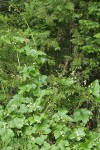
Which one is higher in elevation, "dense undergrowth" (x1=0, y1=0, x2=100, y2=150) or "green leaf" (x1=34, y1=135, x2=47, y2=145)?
"dense undergrowth" (x1=0, y1=0, x2=100, y2=150)

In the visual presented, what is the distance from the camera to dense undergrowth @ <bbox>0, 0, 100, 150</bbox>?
3.51 meters

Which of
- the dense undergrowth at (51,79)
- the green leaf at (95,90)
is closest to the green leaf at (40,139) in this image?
the dense undergrowth at (51,79)

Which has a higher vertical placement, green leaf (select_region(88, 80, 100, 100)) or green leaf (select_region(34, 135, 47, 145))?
green leaf (select_region(88, 80, 100, 100))

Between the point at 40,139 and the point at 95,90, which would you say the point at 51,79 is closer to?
the point at 95,90

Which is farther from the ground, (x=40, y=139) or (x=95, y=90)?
(x=95, y=90)

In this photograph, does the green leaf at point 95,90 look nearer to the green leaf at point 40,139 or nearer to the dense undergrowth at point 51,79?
the dense undergrowth at point 51,79

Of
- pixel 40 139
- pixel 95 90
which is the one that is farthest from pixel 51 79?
pixel 40 139

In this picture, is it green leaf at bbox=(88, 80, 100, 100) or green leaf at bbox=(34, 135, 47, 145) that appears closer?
green leaf at bbox=(34, 135, 47, 145)

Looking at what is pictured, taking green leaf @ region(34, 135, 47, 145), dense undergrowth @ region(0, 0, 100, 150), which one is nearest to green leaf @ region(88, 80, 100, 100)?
dense undergrowth @ region(0, 0, 100, 150)

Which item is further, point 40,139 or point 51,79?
point 51,79

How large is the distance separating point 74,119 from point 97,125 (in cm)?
39

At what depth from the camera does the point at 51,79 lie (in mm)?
4098

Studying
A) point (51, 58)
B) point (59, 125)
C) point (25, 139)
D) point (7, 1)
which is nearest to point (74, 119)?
point (59, 125)

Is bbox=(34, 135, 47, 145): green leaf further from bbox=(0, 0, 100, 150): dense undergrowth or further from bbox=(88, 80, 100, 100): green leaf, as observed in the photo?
bbox=(88, 80, 100, 100): green leaf
